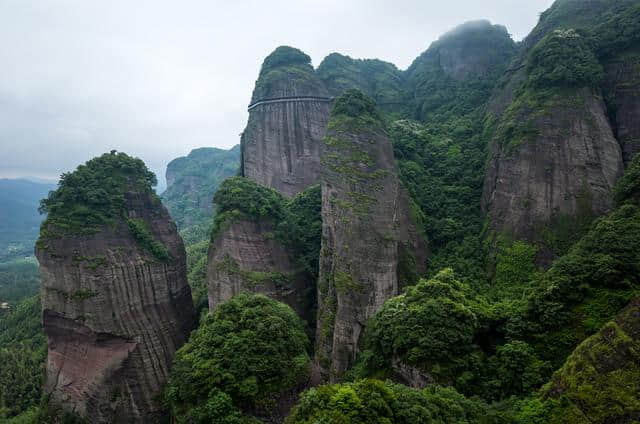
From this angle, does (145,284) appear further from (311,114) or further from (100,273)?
(311,114)

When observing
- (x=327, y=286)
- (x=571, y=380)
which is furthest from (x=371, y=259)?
(x=571, y=380)

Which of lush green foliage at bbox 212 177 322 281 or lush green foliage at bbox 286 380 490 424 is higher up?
lush green foliage at bbox 212 177 322 281

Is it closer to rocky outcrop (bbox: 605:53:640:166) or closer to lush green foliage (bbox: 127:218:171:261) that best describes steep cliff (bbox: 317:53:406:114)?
rocky outcrop (bbox: 605:53:640:166)

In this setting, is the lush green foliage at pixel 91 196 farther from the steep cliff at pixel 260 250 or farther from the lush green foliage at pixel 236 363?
the lush green foliage at pixel 236 363

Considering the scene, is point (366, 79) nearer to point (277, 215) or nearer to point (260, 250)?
point (277, 215)

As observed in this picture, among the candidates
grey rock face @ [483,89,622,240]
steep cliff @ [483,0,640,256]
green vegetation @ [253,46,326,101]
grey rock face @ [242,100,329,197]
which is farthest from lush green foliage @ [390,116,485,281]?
green vegetation @ [253,46,326,101]

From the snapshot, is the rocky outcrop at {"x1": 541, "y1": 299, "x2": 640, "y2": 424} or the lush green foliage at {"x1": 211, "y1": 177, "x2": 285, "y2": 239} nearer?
the rocky outcrop at {"x1": 541, "y1": 299, "x2": 640, "y2": 424}

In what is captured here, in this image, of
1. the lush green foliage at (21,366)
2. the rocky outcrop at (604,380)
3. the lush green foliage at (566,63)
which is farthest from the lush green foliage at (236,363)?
the lush green foliage at (566,63)
